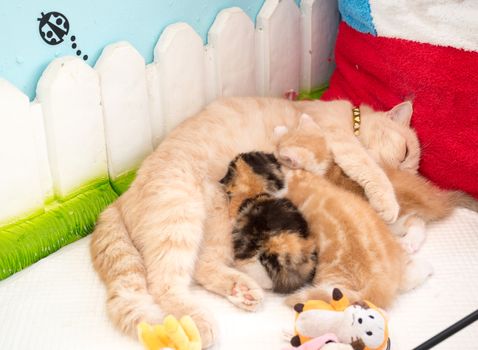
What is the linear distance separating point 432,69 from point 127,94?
1.00 meters

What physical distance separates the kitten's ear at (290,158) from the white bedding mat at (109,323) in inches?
17.3

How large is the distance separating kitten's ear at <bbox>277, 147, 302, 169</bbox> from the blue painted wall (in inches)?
20.9

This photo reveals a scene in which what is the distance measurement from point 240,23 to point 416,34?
0.61m

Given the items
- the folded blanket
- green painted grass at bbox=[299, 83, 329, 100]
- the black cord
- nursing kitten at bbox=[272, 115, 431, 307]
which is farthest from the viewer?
green painted grass at bbox=[299, 83, 329, 100]

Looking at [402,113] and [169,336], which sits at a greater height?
[402,113]

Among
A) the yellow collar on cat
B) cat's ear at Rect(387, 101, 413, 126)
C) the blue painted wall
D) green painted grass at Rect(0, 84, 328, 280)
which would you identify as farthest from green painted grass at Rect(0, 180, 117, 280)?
cat's ear at Rect(387, 101, 413, 126)

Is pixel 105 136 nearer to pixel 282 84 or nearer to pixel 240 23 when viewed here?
pixel 240 23

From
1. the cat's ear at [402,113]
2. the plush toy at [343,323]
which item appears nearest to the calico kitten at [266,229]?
the plush toy at [343,323]

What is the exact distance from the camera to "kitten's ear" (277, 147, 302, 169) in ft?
5.48

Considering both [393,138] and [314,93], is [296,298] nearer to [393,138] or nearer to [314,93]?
[393,138]

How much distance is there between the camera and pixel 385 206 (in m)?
1.59

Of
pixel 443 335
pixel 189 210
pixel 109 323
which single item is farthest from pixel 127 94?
pixel 443 335

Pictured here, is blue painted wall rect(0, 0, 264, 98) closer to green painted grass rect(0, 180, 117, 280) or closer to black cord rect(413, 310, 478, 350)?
green painted grass rect(0, 180, 117, 280)

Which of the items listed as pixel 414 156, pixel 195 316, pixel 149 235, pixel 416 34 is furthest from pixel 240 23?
pixel 195 316
